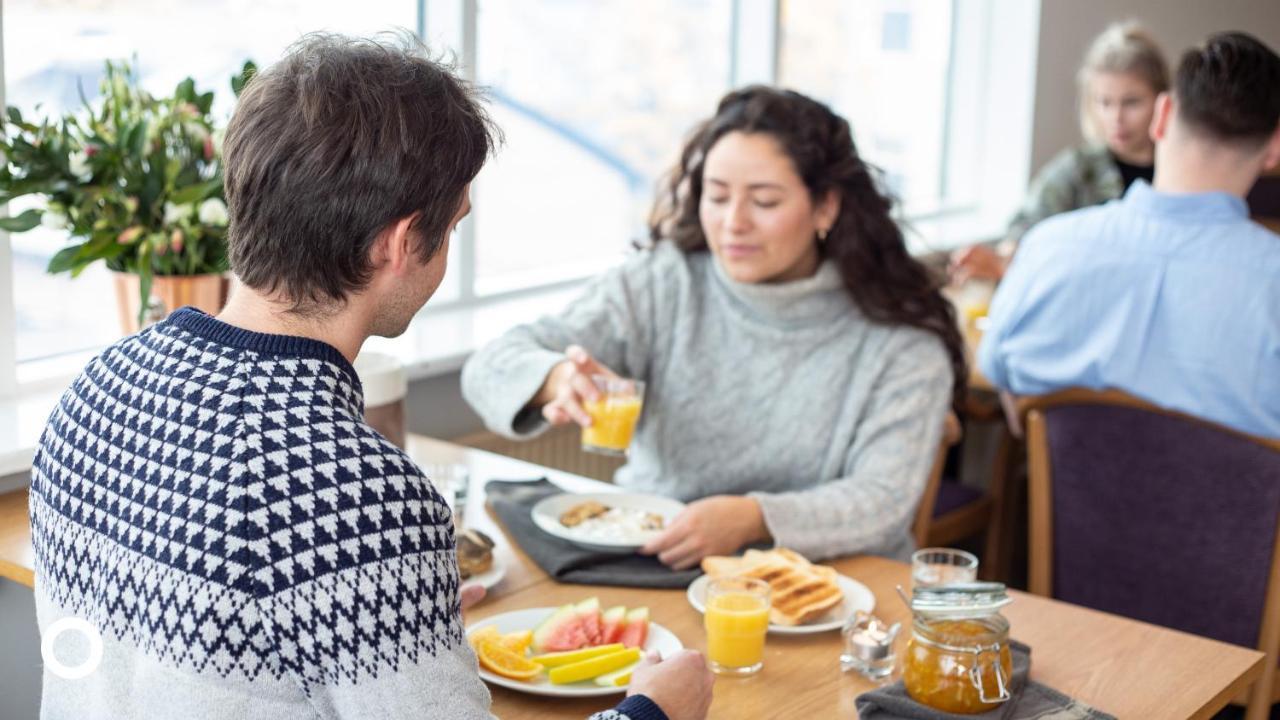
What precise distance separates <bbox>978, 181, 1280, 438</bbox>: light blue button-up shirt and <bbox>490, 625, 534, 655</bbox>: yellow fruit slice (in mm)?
1315

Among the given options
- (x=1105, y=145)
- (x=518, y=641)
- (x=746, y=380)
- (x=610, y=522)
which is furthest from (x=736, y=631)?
(x=1105, y=145)

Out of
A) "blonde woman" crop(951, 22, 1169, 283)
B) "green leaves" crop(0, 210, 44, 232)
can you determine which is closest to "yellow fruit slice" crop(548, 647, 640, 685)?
"green leaves" crop(0, 210, 44, 232)

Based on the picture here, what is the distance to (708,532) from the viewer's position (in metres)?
1.83

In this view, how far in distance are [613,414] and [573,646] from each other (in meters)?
0.51

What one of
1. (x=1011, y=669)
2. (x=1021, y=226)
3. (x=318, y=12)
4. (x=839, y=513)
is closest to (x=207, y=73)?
(x=318, y=12)

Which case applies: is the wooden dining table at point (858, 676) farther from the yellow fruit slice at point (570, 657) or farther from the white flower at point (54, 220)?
the white flower at point (54, 220)

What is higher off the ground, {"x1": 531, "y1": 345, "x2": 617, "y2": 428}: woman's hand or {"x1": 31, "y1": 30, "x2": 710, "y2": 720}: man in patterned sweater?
{"x1": 31, "y1": 30, "x2": 710, "y2": 720}: man in patterned sweater

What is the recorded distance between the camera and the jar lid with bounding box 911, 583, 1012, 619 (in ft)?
4.65

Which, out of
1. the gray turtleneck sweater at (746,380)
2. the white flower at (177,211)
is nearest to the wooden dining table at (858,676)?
the gray turtleneck sweater at (746,380)

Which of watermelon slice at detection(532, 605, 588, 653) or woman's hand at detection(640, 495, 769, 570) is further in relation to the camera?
woman's hand at detection(640, 495, 769, 570)

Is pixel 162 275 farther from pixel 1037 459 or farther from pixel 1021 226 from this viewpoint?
pixel 1021 226

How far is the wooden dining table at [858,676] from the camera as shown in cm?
145

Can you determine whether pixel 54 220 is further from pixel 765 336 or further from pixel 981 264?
pixel 981 264

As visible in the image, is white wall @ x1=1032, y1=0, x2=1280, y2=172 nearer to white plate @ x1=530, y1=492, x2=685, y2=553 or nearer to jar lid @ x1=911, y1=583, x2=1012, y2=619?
white plate @ x1=530, y1=492, x2=685, y2=553
